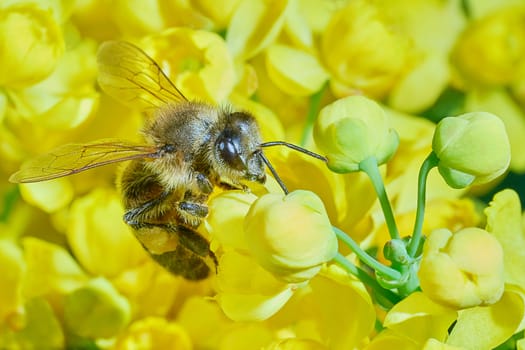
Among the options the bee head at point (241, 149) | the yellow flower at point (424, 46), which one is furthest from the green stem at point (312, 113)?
the bee head at point (241, 149)

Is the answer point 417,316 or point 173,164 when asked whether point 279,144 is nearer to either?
point 173,164

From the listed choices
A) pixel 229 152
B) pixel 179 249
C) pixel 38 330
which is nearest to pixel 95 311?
pixel 38 330

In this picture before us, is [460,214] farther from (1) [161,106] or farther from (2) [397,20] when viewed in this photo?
(2) [397,20]

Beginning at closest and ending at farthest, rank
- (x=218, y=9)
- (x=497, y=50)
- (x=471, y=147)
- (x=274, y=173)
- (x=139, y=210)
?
1. (x=471, y=147)
2. (x=274, y=173)
3. (x=139, y=210)
4. (x=218, y=9)
5. (x=497, y=50)

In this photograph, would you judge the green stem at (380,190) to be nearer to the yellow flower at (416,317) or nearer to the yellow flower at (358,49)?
the yellow flower at (416,317)

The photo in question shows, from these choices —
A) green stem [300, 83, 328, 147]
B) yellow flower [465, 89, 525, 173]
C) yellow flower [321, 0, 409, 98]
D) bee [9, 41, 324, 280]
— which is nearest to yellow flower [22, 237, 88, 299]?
bee [9, 41, 324, 280]

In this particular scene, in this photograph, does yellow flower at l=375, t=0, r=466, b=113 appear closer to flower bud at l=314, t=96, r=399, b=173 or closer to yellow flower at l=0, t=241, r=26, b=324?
flower bud at l=314, t=96, r=399, b=173
